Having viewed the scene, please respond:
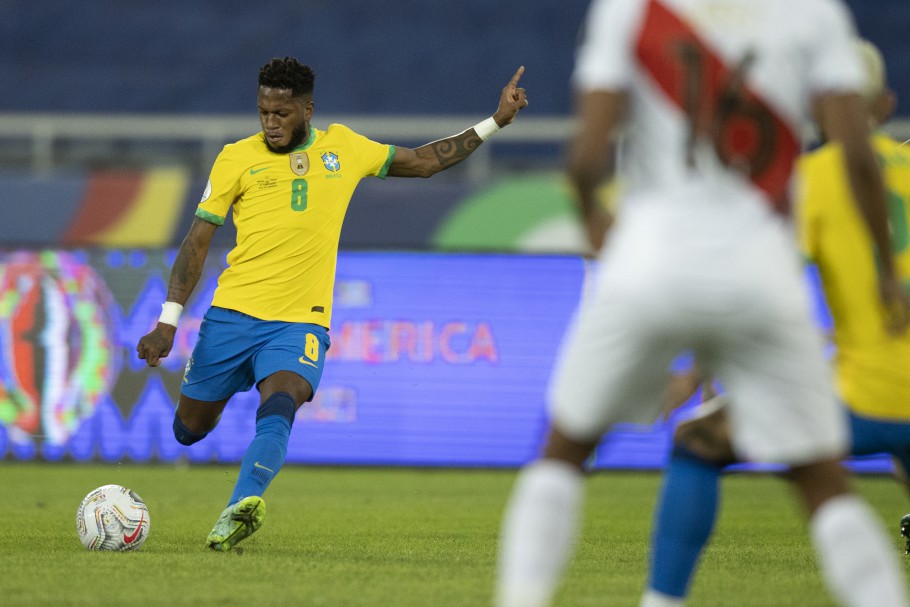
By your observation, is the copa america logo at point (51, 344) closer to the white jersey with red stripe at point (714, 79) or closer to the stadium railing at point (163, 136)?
the stadium railing at point (163, 136)

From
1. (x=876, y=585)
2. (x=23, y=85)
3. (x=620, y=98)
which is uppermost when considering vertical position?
(x=23, y=85)

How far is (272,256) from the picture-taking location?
7.05 metres

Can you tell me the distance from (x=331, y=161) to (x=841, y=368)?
324 cm

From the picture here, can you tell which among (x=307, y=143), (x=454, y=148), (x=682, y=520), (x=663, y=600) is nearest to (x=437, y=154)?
(x=454, y=148)

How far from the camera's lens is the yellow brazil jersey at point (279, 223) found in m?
7.02

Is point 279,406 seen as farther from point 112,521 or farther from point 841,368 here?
point 841,368

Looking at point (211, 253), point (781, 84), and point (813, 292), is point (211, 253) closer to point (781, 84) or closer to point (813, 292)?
point (813, 292)

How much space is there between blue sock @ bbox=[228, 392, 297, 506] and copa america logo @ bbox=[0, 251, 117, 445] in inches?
261

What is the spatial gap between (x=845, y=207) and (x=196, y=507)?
18.6ft

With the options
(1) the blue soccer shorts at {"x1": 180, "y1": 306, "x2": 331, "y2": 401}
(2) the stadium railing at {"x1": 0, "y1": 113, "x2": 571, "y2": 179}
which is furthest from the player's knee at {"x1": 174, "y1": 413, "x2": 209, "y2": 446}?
(2) the stadium railing at {"x1": 0, "y1": 113, "x2": 571, "y2": 179}

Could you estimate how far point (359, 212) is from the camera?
1342cm

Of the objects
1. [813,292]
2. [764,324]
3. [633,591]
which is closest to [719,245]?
[764,324]

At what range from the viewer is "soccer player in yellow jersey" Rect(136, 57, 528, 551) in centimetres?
692

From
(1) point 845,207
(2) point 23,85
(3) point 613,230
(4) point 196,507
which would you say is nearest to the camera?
(3) point 613,230
